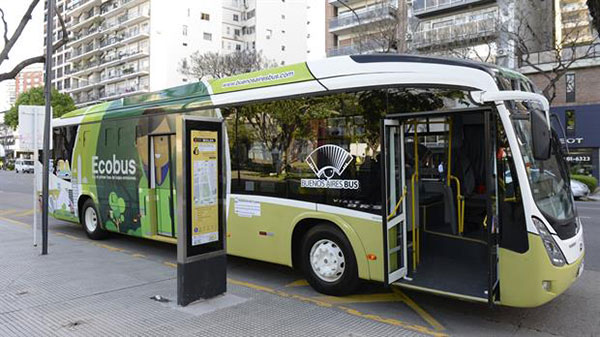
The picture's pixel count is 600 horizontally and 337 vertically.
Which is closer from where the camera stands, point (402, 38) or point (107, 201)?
point (107, 201)

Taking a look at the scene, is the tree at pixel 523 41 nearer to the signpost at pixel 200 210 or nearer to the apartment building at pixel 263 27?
the signpost at pixel 200 210

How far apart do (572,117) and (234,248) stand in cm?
3035

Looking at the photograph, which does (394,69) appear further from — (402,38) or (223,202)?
(402,38)

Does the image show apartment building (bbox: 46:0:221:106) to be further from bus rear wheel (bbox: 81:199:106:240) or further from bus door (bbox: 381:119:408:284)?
bus door (bbox: 381:119:408:284)

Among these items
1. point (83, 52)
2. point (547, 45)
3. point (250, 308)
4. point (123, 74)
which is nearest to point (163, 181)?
point (250, 308)

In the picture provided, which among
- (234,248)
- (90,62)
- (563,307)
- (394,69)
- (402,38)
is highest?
(90,62)

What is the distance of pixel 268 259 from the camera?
6.55 m

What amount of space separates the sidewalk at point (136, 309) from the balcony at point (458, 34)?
863 inches

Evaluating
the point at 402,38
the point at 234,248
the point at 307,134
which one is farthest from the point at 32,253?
the point at 402,38

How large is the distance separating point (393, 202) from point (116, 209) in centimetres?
605

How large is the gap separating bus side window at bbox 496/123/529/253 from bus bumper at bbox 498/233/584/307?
0.26 ft

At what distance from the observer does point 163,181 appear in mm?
8141

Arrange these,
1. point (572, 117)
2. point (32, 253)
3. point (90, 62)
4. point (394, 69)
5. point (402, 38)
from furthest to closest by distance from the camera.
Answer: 1. point (90, 62)
2. point (572, 117)
3. point (402, 38)
4. point (32, 253)
5. point (394, 69)

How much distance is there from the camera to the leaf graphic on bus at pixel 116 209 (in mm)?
9023
